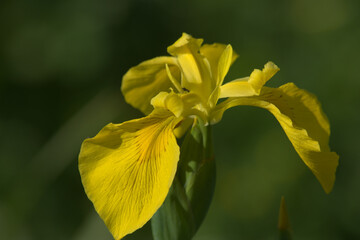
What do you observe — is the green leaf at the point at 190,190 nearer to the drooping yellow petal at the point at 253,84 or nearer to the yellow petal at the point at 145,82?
the drooping yellow petal at the point at 253,84

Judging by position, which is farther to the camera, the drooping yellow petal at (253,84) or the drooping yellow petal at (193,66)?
the drooping yellow petal at (193,66)

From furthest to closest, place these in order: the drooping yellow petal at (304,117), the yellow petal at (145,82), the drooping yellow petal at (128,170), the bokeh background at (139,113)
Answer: the bokeh background at (139,113), the yellow petal at (145,82), the drooping yellow petal at (304,117), the drooping yellow petal at (128,170)

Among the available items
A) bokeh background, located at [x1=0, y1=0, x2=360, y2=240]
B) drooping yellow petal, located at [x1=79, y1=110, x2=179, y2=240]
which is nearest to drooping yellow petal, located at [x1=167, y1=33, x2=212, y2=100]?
drooping yellow petal, located at [x1=79, y1=110, x2=179, y2=240]

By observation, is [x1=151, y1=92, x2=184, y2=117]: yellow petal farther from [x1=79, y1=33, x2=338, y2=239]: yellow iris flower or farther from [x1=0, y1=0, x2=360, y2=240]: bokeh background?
[x1=0, y1=0, x2=360, y2=240]: bokeh background

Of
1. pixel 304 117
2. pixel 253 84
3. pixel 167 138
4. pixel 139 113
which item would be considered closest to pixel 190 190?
pixel 167 138

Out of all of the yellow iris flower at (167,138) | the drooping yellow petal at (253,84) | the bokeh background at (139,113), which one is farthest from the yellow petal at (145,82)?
the bokeh background at (139,113)

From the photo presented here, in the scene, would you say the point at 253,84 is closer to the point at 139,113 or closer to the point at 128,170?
the point at 128,170
